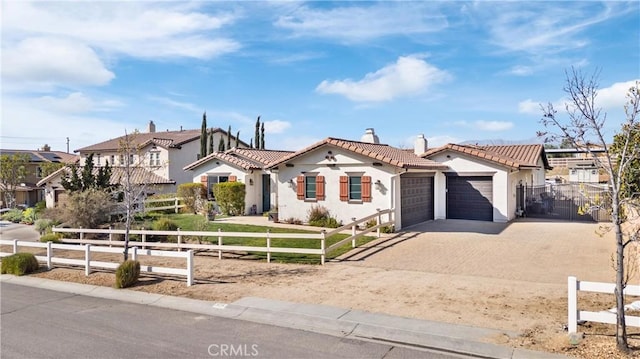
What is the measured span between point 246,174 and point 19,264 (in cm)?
1490

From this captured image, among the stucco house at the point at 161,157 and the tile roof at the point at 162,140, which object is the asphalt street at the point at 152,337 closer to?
the stucco house at the point at 161,157

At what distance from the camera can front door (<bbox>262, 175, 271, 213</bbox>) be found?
28.6 meters

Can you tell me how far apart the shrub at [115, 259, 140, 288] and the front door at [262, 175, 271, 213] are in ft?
55.1

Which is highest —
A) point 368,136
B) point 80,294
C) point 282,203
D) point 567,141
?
point 368,136

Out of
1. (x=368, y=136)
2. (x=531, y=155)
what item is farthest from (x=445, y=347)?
(x=531, y=155)

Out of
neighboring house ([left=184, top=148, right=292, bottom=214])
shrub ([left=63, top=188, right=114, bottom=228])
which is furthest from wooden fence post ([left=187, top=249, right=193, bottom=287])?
neighboring house ([left=184, top=148, right=292, bottom=214])

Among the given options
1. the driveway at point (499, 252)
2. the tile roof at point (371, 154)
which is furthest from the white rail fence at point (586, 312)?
the tile roof at point (371, 154)

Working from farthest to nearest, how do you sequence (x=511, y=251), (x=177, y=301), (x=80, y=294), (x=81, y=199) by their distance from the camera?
1. (x=81, y=199)
2. (x=511, y=251)
3. (x=80, y=294)
4. (x=177, y=301)

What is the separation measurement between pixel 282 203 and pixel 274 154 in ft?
33.6

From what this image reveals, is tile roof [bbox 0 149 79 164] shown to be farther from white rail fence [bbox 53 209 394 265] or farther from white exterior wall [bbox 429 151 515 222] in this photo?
white exterior wall [bbox 429 151 515 222]

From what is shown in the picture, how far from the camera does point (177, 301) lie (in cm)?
1021

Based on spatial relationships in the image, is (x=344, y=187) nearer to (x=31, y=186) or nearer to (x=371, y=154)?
(x=371, y=154)

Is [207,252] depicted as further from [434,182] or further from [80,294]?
[434,182]

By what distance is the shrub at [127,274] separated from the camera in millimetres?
11570
